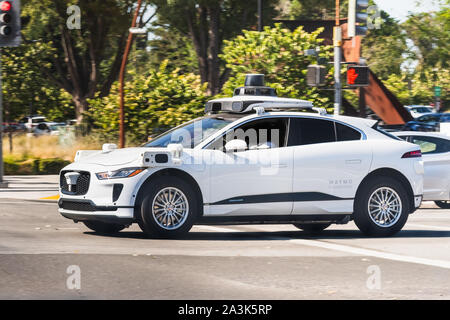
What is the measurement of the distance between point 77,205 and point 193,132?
175cm

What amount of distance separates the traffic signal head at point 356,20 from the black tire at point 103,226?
385 inches

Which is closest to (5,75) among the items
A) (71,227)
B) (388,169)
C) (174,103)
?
(174,103)

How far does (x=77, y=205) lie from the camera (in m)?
9.77

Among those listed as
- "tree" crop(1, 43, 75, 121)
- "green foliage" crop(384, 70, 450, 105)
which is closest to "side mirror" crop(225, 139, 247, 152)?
"tree" crop(1, 43, 75, 121)

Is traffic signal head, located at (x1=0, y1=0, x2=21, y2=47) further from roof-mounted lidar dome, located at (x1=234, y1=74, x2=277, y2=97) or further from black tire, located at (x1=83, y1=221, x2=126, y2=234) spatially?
black tire, located at (x1=83, y1=221, x2=126, y2=234)

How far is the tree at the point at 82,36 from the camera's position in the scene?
33031 mm

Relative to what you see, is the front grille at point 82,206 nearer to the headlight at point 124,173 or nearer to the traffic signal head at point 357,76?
the headlight at point 124,173

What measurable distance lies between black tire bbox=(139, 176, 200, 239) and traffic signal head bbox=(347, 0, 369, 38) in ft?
32.9

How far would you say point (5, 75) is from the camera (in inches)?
1296

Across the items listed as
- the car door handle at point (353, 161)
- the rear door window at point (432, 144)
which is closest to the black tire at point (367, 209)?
the car door handle at point (353, 161)

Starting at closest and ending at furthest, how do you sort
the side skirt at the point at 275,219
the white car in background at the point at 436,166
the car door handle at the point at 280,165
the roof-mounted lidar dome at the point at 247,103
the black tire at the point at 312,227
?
the side skirt at the point at 275,219
the car door handle at the point at 280,165
the roof-mounted lidar dome at the point at 247,103
the black tire at the point at 312,227
the white car in background at the point at 436,166

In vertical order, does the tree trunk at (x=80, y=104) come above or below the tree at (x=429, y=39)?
below

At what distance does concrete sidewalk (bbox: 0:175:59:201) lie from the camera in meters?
16.5

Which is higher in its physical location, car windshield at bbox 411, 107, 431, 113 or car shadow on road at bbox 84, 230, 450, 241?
car windshield at bbox 411, 107, 431, 113
